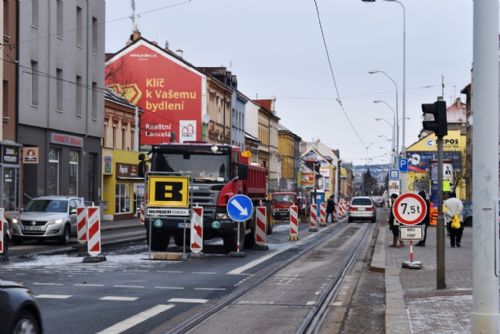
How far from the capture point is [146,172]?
71.9 feet

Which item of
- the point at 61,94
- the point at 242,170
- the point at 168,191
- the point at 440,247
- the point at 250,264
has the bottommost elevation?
the point at 250,264

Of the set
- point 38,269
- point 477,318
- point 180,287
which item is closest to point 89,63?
point 38,269

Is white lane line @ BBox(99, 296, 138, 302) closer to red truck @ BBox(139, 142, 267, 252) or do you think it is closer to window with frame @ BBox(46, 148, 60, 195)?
red truck @ BBox(139, 142, 267, 252)

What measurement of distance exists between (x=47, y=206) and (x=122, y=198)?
972 inches

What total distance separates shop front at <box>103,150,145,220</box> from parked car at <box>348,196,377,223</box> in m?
14.4

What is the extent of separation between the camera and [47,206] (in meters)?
28.8

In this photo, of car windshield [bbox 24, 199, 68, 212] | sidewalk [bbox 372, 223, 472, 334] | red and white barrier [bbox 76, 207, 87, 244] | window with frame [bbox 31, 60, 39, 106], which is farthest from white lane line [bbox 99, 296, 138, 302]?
window with frame [bbox 31, 60, 39, 106]

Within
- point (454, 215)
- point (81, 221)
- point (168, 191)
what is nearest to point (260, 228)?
point (168, 191)

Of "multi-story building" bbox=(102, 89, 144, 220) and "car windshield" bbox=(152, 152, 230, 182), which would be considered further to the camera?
"multi-story building" bbox=(102, 89, 144, 220)

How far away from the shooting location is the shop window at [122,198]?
52.3m

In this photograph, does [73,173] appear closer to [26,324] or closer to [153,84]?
[153,84]

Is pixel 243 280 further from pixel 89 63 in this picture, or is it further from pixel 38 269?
pixel 89 63

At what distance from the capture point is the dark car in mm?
6426

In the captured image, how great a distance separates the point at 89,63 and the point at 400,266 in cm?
3081
